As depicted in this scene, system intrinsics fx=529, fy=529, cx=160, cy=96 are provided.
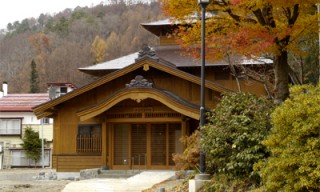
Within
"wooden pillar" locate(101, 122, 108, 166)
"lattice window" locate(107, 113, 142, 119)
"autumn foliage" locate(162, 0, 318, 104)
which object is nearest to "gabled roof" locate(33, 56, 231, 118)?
"lattice window" locate(107, 113, 142, 119)

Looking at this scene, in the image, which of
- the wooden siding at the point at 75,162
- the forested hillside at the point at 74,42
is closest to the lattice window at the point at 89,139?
the wooden siding at the point at 75,162

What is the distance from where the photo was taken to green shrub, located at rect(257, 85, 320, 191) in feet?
32.1

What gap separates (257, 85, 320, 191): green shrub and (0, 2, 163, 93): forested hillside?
85.0m

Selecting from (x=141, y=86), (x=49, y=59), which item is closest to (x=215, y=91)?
(x=141, y=86)

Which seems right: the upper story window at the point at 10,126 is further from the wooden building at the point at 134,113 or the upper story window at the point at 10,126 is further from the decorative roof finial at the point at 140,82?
the decorative roof finial at the point at 140,82

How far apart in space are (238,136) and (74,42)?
111m

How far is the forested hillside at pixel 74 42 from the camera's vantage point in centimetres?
10480

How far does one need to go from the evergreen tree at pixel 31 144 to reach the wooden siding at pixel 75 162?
20.8 metres

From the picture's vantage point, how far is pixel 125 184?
20.3 m

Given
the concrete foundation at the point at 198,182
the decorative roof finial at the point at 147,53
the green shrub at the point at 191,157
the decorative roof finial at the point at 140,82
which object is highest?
the decorative roof finial at the point at 147,53

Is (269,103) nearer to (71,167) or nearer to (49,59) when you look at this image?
(71,167)

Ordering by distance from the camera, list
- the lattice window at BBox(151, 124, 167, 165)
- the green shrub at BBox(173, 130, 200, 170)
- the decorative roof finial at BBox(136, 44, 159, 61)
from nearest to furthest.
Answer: the green shrub at BBox(173, 130, 200, 170)
the decorative roof finial at BBox(136, 44, 159, 61)
the lattice window at BBox(151, 124, 167, 165)

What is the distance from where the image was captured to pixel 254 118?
13.7 metres

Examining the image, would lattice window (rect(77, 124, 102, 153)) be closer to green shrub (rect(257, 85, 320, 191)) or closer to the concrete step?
the concrete step
